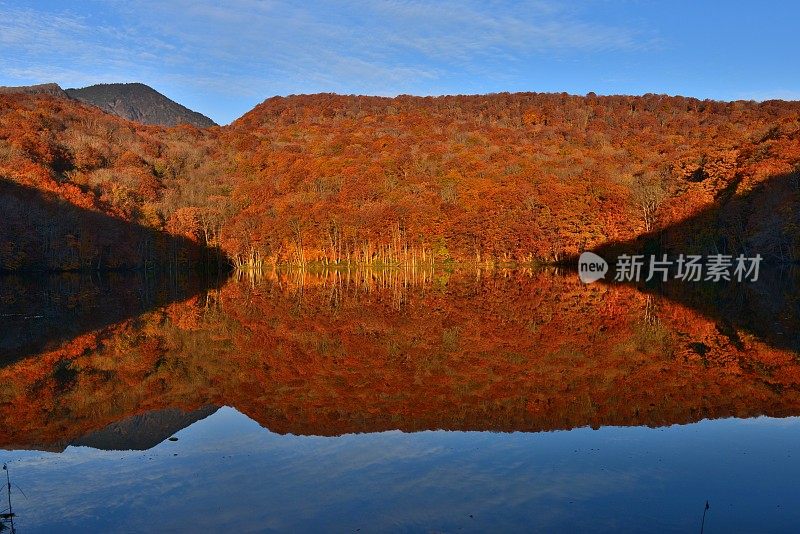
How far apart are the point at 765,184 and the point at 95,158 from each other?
279ft

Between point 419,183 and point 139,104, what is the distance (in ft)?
476

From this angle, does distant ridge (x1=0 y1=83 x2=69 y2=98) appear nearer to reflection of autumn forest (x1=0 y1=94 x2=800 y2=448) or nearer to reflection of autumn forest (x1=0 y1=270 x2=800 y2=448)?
reflection of autumn forest (x1=0 y1=94 x2=800 y2=448)

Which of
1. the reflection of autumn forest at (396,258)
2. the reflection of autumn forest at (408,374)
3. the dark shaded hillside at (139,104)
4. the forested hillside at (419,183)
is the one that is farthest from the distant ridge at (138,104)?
the reflection of autumn forest at (408,374)

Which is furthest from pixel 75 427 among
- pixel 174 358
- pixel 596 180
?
pixel 596 180

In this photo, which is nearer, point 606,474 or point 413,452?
point 606,474

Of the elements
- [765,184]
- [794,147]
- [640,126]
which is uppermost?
[640,126]

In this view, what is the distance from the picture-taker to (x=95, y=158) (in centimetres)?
8894

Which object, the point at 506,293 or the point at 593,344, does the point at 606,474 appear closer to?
the point at 593,344

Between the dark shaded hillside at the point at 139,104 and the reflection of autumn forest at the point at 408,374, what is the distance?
186431 mm

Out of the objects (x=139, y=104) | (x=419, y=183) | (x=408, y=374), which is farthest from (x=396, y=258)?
(x=139, y=104)

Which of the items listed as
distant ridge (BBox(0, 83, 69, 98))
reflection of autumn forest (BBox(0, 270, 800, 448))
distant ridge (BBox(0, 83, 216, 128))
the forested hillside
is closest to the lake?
reflection of autumn forest (BBox(0, 270, 800, 448))

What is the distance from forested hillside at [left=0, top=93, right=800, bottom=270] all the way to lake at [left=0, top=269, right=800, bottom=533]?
1793 inches

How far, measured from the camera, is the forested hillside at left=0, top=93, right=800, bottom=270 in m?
62.0

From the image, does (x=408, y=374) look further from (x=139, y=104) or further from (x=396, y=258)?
(x=139, y=104)
